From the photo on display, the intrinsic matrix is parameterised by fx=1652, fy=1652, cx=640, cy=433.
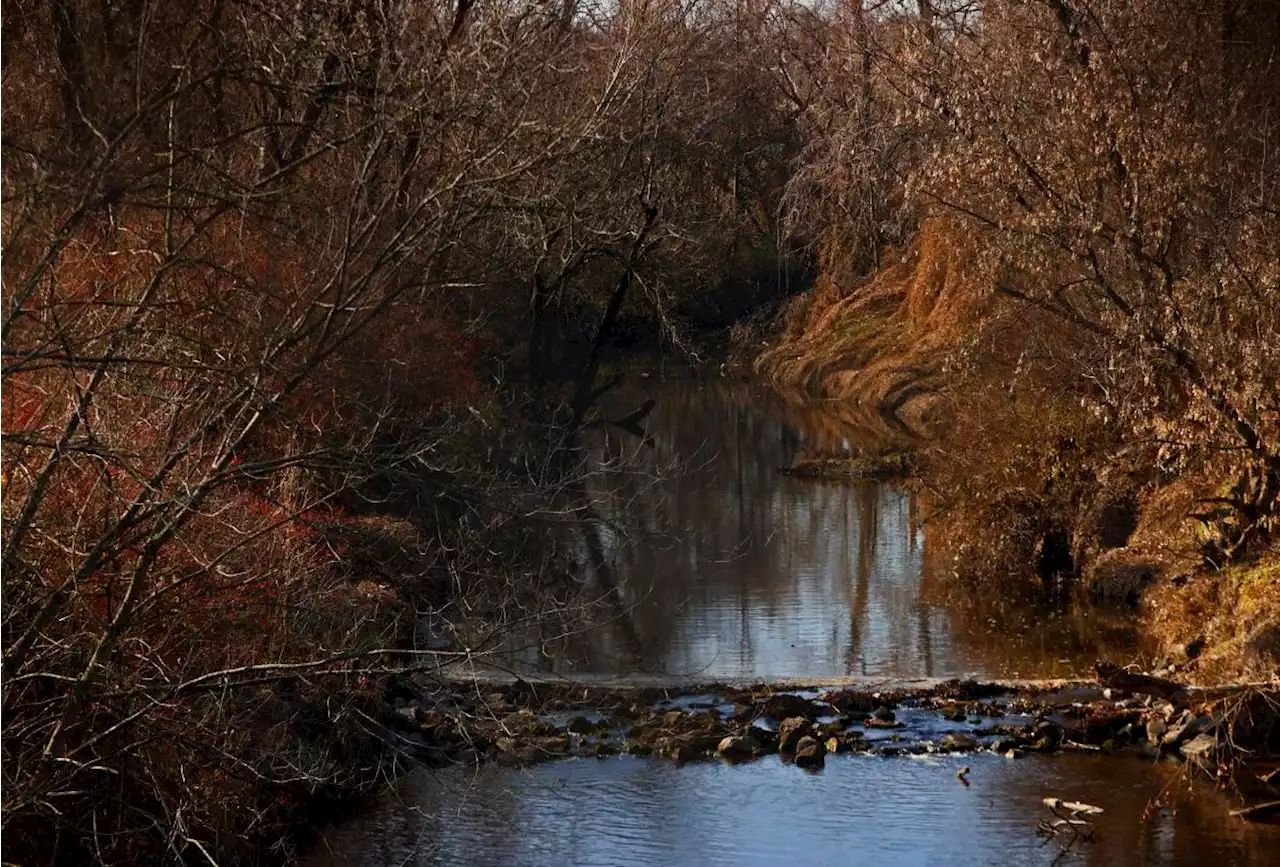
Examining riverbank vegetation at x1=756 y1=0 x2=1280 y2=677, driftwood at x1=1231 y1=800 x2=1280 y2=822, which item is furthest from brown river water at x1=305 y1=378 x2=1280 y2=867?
riverbank vegetation at x1=756 y1=0 x2=1280 y2=677

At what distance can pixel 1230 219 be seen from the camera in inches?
609

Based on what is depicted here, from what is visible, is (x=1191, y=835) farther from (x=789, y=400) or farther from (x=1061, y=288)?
(x=789, y=400)

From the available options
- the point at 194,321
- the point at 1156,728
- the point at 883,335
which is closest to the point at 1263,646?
the point at 1156,728

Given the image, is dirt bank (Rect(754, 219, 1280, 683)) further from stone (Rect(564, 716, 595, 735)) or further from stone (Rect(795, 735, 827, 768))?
stone (Rect(564, 716, 595, 735))

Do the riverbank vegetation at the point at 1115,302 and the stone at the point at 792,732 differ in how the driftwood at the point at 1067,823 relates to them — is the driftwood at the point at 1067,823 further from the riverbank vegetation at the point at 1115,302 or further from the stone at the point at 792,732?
the riverbank vegetation at the point at 1115,302

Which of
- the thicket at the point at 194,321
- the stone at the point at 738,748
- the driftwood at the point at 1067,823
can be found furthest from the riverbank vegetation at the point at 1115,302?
the thicket at the point at 194,321

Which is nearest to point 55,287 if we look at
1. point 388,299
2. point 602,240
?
point 388,299

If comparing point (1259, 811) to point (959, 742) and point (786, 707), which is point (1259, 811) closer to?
point (959, 742)

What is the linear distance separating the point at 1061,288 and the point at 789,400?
82.1 ft

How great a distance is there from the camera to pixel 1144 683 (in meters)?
13.6

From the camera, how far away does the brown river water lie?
11.4 meters

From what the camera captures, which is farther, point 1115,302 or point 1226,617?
point 1115,302

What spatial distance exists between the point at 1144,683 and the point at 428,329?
429 inches

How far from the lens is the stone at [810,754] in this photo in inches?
522
